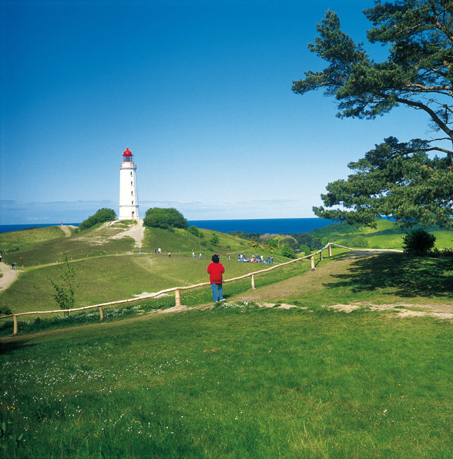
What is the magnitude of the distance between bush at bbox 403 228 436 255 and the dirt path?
4202 centimetres

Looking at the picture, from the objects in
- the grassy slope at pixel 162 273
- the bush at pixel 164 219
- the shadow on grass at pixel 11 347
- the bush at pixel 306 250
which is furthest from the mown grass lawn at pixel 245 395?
the bush at pixel 164 219

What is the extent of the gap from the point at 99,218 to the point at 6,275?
195 ft

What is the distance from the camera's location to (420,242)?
2527cm

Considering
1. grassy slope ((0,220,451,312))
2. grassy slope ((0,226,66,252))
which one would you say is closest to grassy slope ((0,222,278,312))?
grassy slope ((0,220,451,312))

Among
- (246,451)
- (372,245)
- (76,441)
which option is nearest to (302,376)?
(246,451)

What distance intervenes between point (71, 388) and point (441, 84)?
17982mm

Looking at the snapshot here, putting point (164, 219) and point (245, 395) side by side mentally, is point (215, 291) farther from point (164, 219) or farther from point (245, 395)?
point (164, 219)

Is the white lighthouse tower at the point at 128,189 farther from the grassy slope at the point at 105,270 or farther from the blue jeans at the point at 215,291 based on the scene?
the blue jeans at the point at 215,291

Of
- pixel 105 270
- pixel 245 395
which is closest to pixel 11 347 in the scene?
pixel 245 395

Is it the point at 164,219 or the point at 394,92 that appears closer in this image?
the point at 394,92

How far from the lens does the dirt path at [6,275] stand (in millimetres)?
41528

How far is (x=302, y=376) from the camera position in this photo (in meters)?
7.40

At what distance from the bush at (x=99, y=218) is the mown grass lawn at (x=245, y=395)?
99.5 m

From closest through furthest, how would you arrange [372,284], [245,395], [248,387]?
[245,395]
[248,387]
[372,284]
